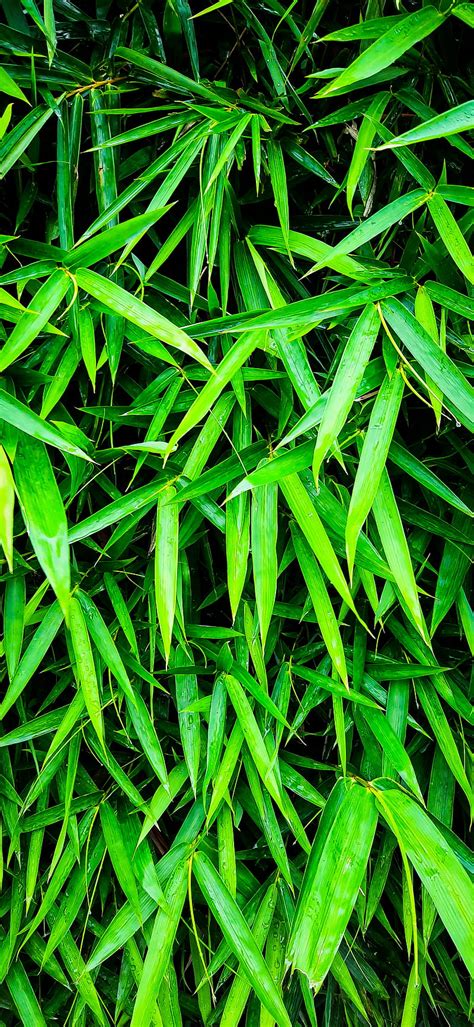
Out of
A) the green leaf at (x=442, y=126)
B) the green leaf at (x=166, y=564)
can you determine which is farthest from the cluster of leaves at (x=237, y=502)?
the green leaf at (x=442, y=126)

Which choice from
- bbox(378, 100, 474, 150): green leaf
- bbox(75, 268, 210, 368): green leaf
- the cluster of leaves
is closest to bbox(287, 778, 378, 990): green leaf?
the cluster of leaves

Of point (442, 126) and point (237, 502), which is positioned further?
point (237, 502)

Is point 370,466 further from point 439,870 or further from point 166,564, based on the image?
point 439,870

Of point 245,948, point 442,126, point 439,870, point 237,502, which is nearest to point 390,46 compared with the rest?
point 442,126

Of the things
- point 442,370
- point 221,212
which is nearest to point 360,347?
point 442,370

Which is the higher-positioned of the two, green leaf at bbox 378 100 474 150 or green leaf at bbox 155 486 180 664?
green leaf at bbox 378 100 474 150

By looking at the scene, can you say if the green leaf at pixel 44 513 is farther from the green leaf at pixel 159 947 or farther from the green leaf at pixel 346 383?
the green leaf at pixel 159 947

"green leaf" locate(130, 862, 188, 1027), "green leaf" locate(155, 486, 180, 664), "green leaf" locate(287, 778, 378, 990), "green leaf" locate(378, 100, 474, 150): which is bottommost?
"green leaf" locate(130, 862, 188, 1027)

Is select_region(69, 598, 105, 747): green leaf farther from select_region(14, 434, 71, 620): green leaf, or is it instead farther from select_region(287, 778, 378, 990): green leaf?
select_region(287, 778, 378, 990): green leaf

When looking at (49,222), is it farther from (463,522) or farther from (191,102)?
(463,522)
